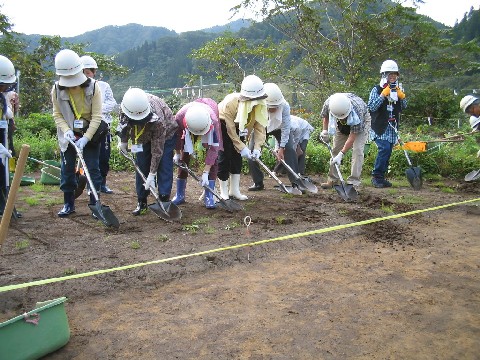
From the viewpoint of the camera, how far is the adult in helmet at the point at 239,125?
218 inches

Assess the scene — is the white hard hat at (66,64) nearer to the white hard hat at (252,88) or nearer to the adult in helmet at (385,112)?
the white hard hat at (252,88)

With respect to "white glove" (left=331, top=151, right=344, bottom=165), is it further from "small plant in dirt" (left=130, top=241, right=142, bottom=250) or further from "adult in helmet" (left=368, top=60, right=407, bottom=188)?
"small plant in dirt" (left=130, top=241, right=142, bottom=250)

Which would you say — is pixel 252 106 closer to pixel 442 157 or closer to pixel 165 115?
pixel 165 115

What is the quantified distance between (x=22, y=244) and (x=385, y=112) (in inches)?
219

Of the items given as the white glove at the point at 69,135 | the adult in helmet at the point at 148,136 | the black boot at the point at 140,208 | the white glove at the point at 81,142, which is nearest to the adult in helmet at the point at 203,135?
the adult in helmet at the point at 148,136

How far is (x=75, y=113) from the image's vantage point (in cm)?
482

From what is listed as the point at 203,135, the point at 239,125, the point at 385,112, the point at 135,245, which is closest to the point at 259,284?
the point at 135,245

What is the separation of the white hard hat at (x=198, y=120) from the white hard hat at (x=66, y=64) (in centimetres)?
126

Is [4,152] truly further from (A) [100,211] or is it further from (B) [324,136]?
(B) [324,136]

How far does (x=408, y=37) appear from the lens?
42.1 ft

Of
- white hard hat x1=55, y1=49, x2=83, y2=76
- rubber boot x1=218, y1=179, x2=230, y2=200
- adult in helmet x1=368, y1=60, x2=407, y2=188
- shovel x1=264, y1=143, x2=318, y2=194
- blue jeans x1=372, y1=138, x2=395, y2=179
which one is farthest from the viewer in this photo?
blue jeans x1=372, y1=138, x2=395, y2=179

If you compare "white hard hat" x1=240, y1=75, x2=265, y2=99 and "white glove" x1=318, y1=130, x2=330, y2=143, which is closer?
"white hard hat" x1=240, y1=75, x2=265, y2=99

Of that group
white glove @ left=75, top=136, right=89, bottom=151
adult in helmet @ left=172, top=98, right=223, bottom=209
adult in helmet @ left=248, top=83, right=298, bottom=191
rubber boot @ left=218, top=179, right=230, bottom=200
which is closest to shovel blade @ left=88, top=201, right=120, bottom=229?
white glove @ left=75, top=136, right=89, bottom=151

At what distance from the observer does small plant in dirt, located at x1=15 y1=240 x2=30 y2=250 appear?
13.7 ft
